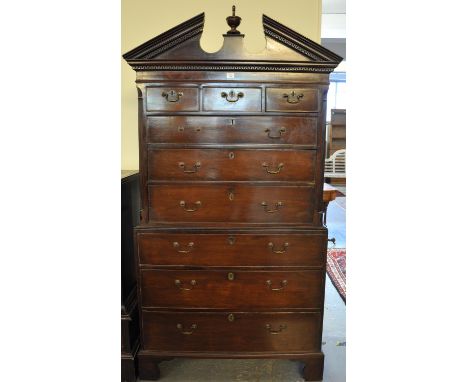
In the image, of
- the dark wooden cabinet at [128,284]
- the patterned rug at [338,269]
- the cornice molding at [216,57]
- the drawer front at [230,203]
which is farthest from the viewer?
the patterned rug at [338,269]

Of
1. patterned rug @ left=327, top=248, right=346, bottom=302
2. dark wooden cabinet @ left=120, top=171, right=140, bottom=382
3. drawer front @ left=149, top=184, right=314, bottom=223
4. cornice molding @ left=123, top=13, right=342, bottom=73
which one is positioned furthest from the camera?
patterned rug @ left=327, top=248, right=346, bottom=302

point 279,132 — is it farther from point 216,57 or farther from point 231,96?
point 216,57

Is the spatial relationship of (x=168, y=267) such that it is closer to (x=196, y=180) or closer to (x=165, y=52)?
(x=196, y=180)

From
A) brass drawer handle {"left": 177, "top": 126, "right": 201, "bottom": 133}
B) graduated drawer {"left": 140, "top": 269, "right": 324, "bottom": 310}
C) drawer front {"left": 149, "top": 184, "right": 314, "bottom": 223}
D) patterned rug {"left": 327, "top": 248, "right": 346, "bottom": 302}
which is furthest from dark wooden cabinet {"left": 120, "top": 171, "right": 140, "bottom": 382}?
patterned rug {"left": 327, "top": 248, "right": 346, "bottom": 302}

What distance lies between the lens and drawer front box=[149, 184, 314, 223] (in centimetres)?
172

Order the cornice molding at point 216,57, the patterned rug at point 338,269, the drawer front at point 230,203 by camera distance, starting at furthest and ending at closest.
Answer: the patterned rug at point 338,269
the drawer front at point 230,203
the cornice molding at point 216,57

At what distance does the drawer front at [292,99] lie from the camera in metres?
1.66

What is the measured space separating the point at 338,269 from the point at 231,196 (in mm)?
2141

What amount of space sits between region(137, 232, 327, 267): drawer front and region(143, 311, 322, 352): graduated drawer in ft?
0.92

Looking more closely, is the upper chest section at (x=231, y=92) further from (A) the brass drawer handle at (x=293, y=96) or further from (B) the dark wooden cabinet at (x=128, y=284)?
(B) the dark wooden cabinet at (x=128, y=284)

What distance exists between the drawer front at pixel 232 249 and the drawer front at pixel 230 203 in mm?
86

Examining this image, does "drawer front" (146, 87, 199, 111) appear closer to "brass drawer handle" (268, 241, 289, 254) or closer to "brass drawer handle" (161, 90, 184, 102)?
"brass drawer handle" (161, 90, 184, 102)

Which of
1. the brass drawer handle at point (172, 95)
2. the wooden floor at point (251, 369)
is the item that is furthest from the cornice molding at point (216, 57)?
the wooden floor at point (251, 369)
